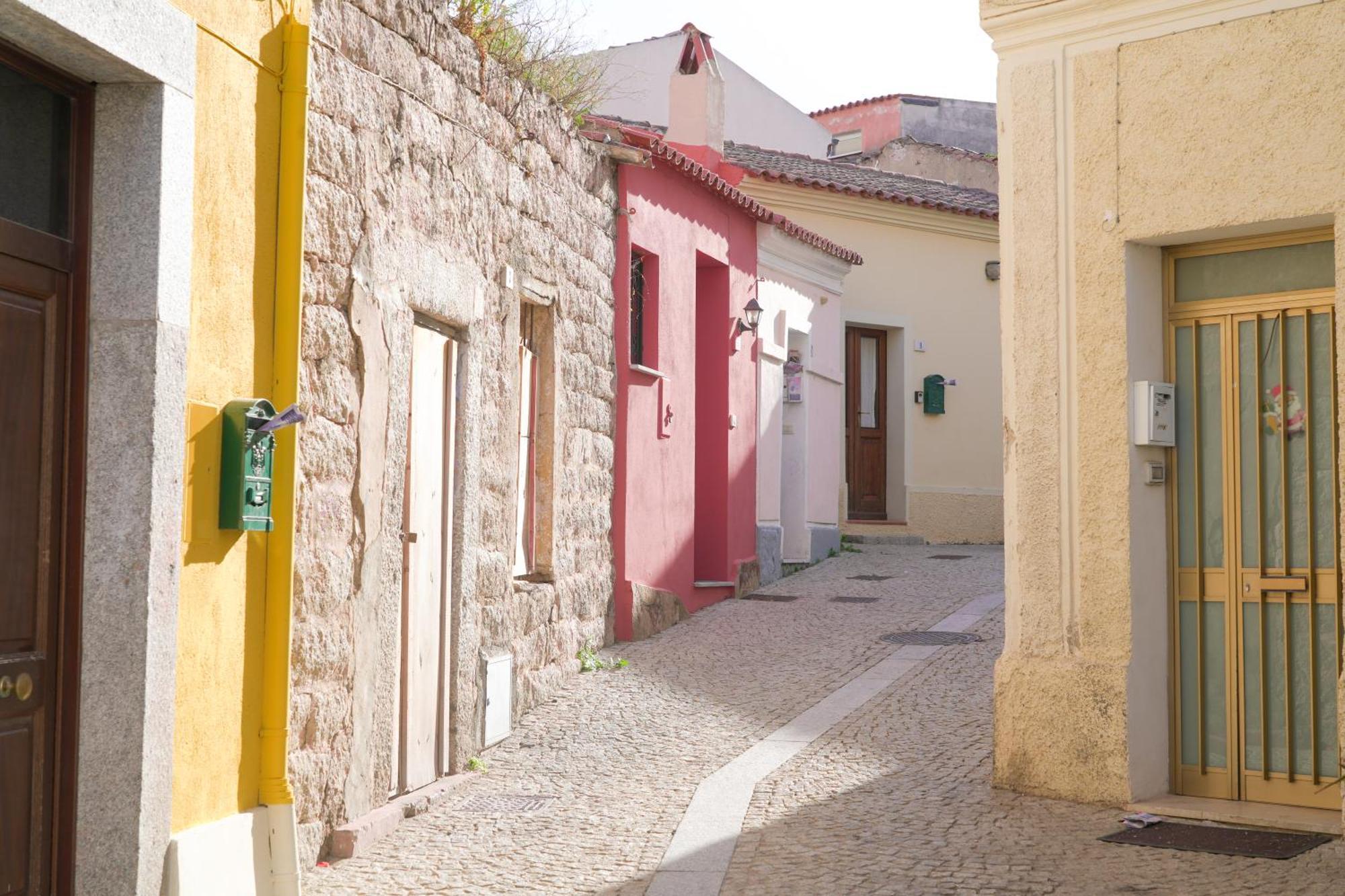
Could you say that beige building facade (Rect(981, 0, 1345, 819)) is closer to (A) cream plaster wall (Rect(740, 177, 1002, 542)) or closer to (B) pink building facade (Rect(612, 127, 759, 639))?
(B) pink building facade (Rect(612, 127, 759, 639))

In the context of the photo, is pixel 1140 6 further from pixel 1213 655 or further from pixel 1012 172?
pixel 1213 655

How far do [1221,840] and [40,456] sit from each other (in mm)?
4552

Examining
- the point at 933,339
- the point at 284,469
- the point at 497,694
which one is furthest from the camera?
the point at 933,339

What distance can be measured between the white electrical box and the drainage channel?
242cm

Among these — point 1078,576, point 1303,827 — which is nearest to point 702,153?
point 1078,576

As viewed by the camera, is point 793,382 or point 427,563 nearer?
point 427,563

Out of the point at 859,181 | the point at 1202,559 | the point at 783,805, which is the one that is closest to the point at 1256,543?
the point at 1202,559

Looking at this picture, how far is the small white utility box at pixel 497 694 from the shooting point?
24.0ft

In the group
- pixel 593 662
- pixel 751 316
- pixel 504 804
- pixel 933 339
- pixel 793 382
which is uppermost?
pixel 933 339

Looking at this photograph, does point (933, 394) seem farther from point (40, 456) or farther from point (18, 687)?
point (18, 687)

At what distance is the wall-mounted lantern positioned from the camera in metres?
12.9

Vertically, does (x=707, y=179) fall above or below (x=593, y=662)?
above

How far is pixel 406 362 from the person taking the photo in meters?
6.28

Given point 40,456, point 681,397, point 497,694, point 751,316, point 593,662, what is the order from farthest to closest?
1. point 751,316
2. point 681,397
3. point 593,662
4. point 497,694
5. point 40,456
